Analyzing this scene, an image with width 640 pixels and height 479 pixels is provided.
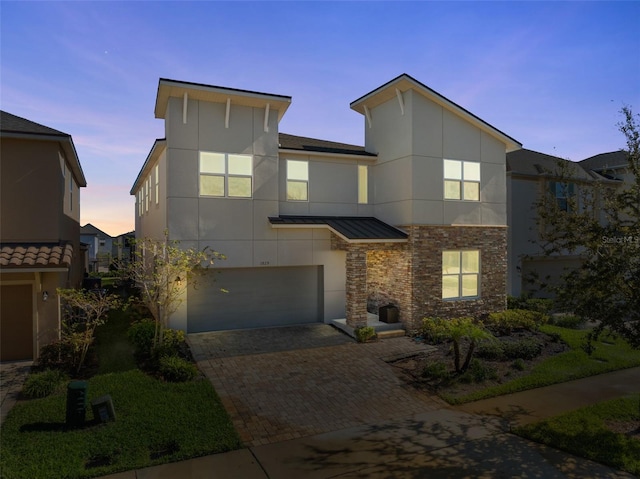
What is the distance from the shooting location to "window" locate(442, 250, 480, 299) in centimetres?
1587

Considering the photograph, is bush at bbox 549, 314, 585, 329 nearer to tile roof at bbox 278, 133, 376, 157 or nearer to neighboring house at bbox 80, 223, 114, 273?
tile roof at bbox 278, 133, 376, 157

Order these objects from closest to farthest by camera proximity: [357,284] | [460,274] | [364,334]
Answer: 1. [364,334]
2. [357,284]
3. [460,274]

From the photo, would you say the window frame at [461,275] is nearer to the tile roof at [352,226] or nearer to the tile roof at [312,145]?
the tile roof at [352,226]

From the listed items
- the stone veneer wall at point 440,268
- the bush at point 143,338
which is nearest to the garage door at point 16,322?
the bush at point 143,338

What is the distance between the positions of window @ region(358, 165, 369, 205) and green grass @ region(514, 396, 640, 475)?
10713 mm

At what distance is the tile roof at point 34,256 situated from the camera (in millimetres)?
10022

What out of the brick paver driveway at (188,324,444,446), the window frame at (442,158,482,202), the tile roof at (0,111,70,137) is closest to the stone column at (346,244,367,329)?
the brick paver driveway at (188,324,444,446)

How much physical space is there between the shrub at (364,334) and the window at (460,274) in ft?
12.4

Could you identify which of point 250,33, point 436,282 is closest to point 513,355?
point 436,282

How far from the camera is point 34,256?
34.0ft

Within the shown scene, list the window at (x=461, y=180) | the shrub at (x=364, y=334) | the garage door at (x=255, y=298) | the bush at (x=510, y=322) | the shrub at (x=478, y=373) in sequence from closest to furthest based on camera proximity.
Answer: the shrub at (x=478, y=373) → the shrub at (x=364, y=334) → the garage door at (x=255, y=298) → the bush at (x=510, y=322) → the window at (x=461, y=180)

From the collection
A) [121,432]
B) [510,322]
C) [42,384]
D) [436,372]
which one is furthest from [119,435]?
[510,322]

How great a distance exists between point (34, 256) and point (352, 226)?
10219 mm

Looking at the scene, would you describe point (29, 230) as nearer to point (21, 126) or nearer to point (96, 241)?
point (21, 126)
